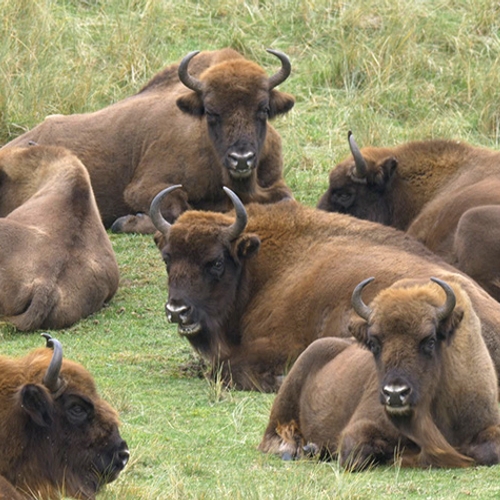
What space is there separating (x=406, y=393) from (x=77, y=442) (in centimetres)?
189

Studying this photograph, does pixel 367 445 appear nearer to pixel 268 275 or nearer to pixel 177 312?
pixel 177 312

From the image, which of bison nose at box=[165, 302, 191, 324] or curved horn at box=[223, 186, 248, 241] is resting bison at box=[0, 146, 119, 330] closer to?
bison nose at box=[165, 302, 191, 324]

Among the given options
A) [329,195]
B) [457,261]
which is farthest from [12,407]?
[329,195]

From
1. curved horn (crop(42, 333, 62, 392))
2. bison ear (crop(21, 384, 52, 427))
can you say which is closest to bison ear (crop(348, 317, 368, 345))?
curved horn (crop(42, 333, 62, 392))

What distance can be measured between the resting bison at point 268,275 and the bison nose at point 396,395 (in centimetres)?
267

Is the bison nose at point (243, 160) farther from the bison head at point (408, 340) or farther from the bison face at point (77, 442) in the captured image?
the bison face at point (77, 442)

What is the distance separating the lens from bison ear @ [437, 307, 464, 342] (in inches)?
362

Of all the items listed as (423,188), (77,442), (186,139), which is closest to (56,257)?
(186,139)

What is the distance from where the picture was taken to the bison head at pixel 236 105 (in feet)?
50.4

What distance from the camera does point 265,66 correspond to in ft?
66.7

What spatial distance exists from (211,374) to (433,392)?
311 centimetres

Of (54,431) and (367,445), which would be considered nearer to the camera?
(54,431)

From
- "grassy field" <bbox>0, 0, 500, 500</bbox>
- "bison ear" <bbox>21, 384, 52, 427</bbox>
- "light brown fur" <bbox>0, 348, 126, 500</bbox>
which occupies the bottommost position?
"grassy field" <bbox>0, 0, 500, 500</bbox>

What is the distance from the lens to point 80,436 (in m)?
8.22
